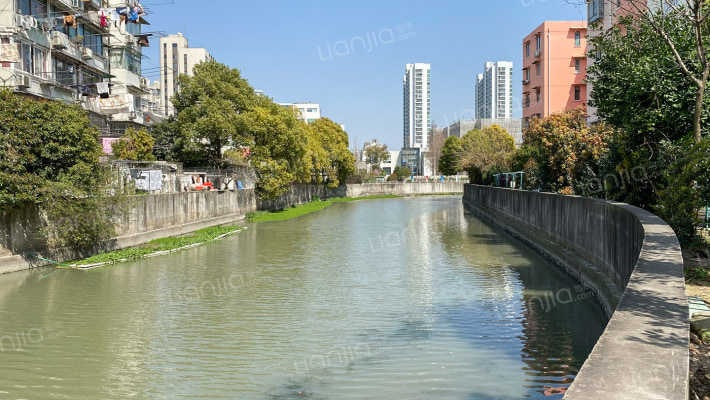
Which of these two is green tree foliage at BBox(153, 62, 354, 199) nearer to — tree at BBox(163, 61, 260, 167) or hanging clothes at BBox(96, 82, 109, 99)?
tree at BBox(163, 61, 260, 167)

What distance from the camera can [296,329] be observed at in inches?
447

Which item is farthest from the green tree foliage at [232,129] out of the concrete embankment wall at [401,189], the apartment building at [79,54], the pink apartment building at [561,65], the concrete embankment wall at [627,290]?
the concrete embankment wall at [401,189]

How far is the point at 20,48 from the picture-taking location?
28.7 meters

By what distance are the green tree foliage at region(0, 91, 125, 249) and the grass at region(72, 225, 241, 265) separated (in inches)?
29.9

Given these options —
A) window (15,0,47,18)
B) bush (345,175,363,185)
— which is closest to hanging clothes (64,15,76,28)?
window (15,0,47,18)

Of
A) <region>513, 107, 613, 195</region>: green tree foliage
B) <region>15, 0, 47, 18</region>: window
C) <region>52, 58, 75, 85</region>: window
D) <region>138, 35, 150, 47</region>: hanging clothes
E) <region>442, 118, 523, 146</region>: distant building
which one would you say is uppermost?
<region>442, 118, 523, 146</region>: distant building

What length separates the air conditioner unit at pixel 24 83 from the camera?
2795 cm

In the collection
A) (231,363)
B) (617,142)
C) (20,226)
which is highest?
(617,142)

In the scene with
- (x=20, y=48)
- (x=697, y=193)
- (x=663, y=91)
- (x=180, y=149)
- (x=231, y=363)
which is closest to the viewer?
(x=231, y=363)

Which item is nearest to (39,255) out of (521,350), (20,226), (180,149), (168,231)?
(20,226)

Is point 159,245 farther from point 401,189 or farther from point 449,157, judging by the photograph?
point 449,157

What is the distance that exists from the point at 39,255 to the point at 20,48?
1522cm

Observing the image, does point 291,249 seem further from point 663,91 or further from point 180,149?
point 180,149

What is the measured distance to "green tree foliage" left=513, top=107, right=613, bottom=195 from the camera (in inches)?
1008
